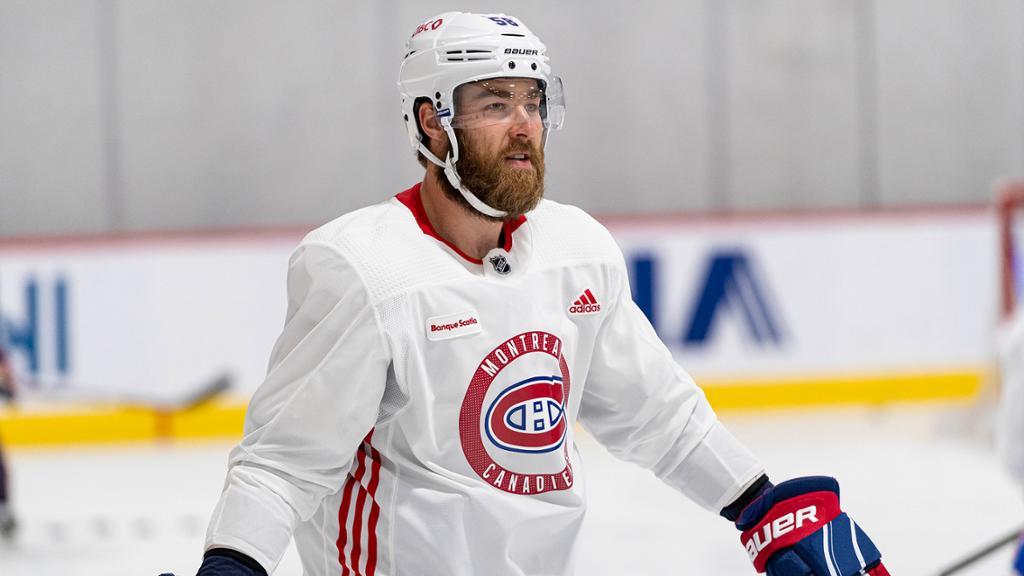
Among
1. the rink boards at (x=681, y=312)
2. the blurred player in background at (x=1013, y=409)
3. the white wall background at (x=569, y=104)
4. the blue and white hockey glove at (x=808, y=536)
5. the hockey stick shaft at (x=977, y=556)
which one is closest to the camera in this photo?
the blue and white hockey glove at (x=808, y=536)

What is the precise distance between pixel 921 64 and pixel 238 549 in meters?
6.79

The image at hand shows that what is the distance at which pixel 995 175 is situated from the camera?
7.66 meters

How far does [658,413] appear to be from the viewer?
181 cm

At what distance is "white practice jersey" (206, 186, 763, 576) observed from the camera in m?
1.56

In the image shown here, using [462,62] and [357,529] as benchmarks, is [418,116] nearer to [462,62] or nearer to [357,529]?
[462,62]

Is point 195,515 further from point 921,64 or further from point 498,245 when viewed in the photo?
point 921,64

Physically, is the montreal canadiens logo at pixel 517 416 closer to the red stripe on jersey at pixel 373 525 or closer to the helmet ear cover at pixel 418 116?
the red stripe on jersey at pixel 373 525

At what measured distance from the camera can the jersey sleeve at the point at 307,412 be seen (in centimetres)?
154

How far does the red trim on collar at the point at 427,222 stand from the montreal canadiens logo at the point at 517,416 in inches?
5.1

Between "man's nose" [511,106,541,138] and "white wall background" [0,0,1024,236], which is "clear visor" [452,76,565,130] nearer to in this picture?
"man's nose" [511,106,541,138]

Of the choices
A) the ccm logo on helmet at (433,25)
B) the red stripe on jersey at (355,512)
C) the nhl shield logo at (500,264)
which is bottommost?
the red stripe on jersey at (355,512)

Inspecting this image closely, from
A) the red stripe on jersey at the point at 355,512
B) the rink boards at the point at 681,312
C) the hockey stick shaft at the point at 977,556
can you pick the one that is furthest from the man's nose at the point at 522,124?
the rink boards at the point at 681,312

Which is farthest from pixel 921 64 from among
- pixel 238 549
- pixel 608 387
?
pixel 238 549

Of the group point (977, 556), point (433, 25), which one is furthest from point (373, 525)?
point (977, 556)
